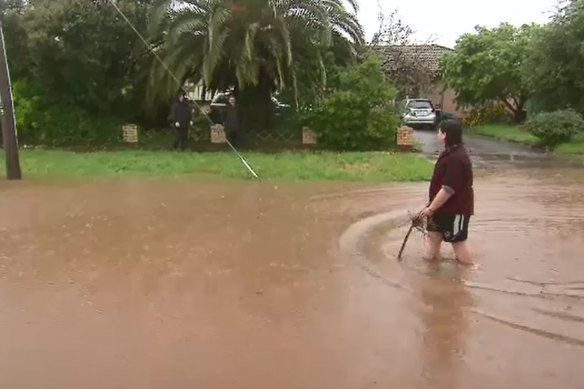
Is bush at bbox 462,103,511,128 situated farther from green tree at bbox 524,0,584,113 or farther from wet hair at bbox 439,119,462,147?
wet hair at bbox 439,119,462,147

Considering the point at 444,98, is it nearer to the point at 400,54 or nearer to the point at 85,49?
the point at 400,54

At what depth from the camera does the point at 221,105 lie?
67.8ft

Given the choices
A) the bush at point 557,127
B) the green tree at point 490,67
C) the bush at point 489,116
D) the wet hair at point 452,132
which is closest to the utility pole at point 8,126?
the wet hair at point 452,132

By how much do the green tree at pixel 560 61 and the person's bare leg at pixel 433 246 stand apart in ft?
49.5

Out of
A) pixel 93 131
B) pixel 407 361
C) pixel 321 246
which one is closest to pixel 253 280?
pixel 321 246

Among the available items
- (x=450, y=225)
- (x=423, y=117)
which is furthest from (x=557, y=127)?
(x=450, y=225)

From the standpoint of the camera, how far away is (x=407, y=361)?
4.42 metres

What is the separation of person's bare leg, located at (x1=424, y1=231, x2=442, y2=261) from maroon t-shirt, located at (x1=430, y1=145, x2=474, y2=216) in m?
0.35

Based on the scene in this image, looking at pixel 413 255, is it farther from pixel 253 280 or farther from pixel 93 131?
pixel 93 131

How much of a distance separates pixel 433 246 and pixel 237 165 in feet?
28.3

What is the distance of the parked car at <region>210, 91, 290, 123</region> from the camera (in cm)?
1948

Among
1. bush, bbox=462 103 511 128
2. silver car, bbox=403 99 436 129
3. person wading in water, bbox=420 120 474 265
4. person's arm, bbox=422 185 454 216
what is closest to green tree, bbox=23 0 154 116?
silver car, bbox=403 99 436 129

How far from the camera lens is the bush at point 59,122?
20.1 meters

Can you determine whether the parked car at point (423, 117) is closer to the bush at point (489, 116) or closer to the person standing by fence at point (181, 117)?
the bush at point (489, 116)
